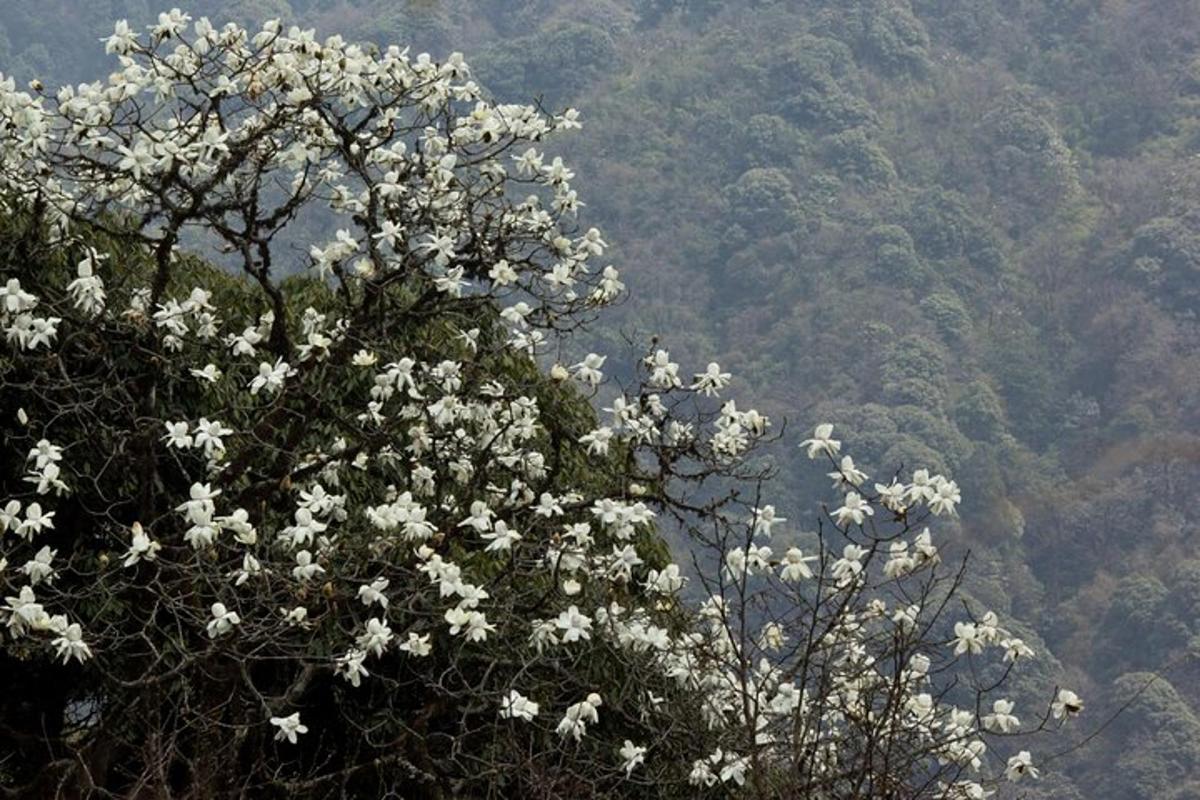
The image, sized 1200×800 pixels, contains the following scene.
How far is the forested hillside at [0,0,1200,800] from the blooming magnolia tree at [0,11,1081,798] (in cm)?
3418

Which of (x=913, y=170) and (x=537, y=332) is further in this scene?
(x=913, y=170)

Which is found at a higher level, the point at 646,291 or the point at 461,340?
the point at 461,340

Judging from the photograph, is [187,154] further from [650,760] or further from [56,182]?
[650,760]

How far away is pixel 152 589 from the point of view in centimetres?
587

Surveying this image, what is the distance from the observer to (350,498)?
700 centimetres

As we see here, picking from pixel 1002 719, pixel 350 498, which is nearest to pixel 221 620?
pixel 350 498

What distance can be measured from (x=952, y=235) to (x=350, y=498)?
196 ft

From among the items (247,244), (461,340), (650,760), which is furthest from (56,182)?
(650,760)

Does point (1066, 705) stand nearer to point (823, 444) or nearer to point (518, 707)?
point (823, 444)

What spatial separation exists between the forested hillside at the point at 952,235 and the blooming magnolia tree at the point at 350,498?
112ft

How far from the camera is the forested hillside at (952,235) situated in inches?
1885

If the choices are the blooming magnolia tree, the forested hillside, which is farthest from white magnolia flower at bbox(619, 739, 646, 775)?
the forested hillside

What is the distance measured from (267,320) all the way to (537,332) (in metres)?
1.08

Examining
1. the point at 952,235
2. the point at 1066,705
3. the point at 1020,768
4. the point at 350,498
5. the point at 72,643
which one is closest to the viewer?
the point at 72,643
